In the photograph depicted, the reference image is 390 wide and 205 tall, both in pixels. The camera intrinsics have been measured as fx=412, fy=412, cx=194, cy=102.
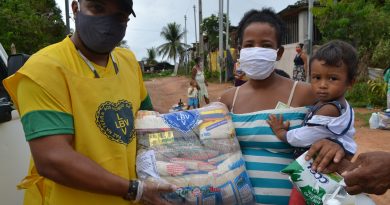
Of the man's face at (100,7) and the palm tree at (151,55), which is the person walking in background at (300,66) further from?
the palm tree at (151,55)

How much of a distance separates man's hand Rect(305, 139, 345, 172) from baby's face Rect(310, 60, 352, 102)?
0.88 feet

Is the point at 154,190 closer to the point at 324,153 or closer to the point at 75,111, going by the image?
the point at 75,111

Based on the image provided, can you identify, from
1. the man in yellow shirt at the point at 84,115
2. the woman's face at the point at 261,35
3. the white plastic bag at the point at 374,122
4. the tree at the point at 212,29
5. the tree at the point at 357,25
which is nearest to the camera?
the man in yellow shirt at the point at 84,115

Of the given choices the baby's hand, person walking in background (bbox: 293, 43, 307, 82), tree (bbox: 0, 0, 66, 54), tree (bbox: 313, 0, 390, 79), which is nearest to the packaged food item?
the baby's hand

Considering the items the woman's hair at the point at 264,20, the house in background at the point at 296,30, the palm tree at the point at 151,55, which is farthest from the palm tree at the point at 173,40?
the woman's hair at the point at 264,20

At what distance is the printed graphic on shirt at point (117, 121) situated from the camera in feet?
5.63

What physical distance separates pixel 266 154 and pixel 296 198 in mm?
260

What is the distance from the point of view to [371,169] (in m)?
1.60

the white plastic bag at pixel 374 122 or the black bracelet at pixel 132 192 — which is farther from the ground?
the black bracelet at pixel 132 192

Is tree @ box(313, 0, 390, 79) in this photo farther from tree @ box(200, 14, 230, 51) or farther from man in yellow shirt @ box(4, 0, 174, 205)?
tree @ box(200, 14, 230, 51)

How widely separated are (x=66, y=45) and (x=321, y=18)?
43.6 ft

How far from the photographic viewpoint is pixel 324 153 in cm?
179

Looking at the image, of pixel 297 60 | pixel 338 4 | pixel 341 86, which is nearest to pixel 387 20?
pixel 338 4

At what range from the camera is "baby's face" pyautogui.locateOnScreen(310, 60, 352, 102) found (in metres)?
2.01
